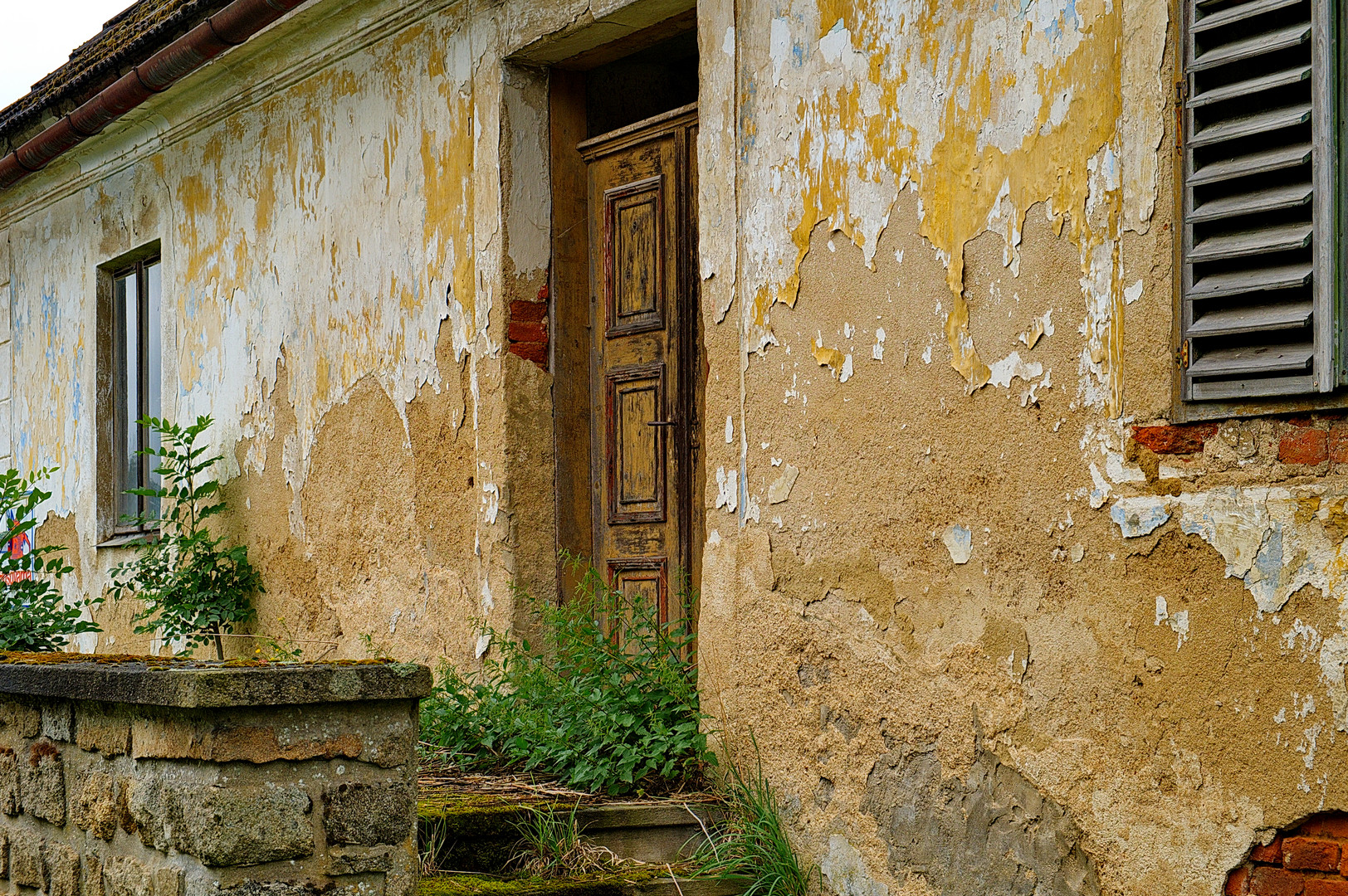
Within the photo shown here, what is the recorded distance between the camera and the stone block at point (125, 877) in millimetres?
3434

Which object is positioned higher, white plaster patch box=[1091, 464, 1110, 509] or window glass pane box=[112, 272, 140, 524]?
window glass pane box=[112, 272, 140, 524]

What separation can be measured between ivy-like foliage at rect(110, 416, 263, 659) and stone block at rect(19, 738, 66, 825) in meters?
3.04

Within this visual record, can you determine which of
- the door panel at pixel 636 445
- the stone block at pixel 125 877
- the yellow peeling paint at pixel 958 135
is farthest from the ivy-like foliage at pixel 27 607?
the yellow peeling paint at pixel 958 135

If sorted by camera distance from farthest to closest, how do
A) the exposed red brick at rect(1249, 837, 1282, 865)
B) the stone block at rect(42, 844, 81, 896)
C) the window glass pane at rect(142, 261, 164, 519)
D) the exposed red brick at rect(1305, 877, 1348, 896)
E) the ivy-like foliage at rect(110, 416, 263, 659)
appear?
1. the window glass pane at rect(142, 261, 164, 519)
2. the ivy-like foliage at rect(110, 416, 263, 659)
3. the stone block at rect(42, 844, 81, 896)
4. the exposed red brick at rect(1249, 837, 1282, 865)
5. the exposed red brick at rect(1305, 877, 1348, 896)

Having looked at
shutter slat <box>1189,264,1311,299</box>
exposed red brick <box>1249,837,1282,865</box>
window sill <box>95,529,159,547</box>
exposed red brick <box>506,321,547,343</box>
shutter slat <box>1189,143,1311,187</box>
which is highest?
shutter slat <box>1189,143,1311,187</box>

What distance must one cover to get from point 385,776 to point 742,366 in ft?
6.07

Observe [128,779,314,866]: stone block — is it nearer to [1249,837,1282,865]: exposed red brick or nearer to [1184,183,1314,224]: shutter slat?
[1249,837,1282,865]: exposed red brick

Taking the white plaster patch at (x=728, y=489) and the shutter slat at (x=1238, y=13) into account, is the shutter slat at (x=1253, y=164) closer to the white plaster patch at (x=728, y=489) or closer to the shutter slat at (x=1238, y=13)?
the shutter slat at (x=1238, y=13)

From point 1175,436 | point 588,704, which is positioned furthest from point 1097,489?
point 588,704

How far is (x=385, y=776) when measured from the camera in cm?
337

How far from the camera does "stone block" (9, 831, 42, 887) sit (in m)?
4.08

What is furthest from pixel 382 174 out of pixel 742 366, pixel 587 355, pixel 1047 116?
pixel 1047 116

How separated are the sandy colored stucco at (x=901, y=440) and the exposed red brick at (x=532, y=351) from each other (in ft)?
0.14

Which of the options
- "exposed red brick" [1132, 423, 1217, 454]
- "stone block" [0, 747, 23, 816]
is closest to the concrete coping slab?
"stone block" [0, 747, 23, 816]
